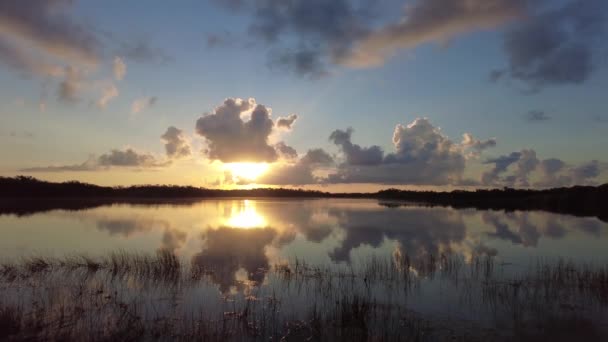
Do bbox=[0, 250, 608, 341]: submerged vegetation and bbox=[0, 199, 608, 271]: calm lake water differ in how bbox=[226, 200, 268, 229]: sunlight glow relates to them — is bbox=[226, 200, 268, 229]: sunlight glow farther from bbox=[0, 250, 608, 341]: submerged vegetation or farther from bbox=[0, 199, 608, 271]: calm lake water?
bbox=[0, 250, 608, 341]: submerged vegetation

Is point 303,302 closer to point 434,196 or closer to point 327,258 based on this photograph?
point 327,258

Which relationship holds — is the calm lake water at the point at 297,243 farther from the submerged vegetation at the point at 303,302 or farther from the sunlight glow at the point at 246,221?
the sunlight glow at the point at 246,221

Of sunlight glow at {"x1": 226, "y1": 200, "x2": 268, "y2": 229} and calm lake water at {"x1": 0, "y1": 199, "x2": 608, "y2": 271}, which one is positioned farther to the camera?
sunlight glow at {"x1": 226, "y1": 200, "x2": 268, "y2": 229}

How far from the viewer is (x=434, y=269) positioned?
17359mm

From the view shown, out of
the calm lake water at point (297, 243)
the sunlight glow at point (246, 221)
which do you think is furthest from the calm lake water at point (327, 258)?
the sunlight glow at point (246, 221)

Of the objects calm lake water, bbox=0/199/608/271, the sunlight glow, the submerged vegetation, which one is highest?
the submerged vegetation

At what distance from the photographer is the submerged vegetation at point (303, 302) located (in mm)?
9414

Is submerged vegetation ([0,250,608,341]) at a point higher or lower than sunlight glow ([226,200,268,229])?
higher

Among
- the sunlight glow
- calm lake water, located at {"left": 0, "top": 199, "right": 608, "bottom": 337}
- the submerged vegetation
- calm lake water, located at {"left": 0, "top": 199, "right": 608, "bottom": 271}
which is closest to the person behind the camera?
the submerged vegetation

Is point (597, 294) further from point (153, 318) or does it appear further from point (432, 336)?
point (153, 318)

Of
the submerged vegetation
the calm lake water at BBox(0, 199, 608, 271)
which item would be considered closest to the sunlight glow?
the calm lake water at BBox(0, 199, 608, 271)

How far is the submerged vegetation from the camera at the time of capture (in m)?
9.41

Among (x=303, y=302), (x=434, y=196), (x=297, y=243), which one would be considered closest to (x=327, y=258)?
(x=297, y=243)

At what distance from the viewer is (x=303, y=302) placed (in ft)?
40.6
